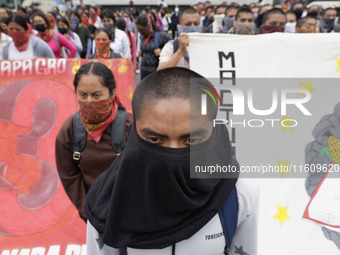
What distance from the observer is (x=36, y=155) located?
2945mm

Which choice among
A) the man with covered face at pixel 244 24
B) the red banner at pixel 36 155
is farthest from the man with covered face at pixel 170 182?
the man with covered face at pixel 244 24

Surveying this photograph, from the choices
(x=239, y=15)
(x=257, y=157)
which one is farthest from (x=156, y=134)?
(x=239, y=15)

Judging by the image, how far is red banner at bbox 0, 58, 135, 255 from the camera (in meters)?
2.56

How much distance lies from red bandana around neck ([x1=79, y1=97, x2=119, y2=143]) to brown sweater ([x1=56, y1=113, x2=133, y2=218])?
0.11 ft

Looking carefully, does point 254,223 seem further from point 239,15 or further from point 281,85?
point 239,15

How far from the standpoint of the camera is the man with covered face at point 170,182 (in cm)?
102

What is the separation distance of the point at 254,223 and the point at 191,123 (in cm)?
49

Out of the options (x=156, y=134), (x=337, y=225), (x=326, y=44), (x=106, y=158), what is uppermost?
(x=326, y=44)

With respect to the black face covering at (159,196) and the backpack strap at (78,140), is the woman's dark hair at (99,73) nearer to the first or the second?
the backpack strap at (78,140)

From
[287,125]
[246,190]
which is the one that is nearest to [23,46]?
[287,125]

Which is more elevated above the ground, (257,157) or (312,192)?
(257,157)

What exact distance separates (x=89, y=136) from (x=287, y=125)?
4.70 feet

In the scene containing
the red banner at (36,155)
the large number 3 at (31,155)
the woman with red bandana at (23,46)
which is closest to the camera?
the red banner at (36,155)

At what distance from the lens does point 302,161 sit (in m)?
2.30
